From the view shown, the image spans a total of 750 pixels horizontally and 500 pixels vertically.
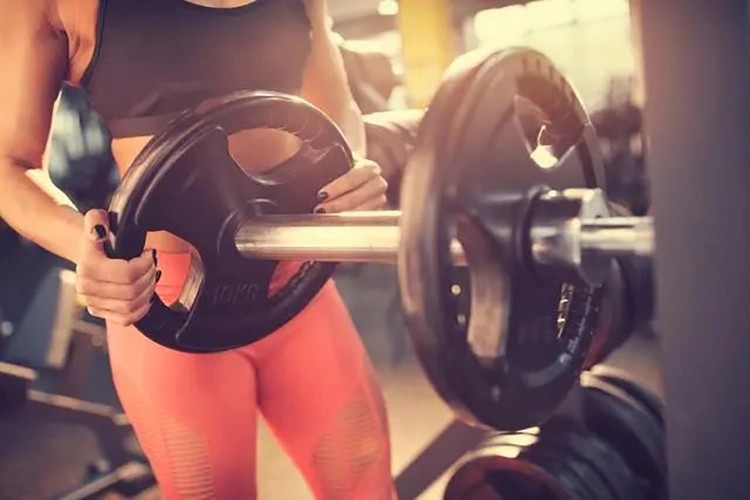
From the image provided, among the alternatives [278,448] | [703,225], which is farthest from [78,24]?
[278,448]

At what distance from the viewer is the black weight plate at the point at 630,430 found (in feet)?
4.55

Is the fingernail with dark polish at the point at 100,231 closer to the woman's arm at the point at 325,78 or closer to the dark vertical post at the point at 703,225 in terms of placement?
the woman's arm at the point at 325,78

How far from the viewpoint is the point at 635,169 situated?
3.96m

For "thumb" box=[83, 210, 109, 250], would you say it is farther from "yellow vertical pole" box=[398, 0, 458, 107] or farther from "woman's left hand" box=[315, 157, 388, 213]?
"yellow vertical pole" box=[398, 0, 458, 107]

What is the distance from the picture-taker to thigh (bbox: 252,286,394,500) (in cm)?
101

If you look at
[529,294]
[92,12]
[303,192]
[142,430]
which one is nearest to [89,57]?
[92,12]

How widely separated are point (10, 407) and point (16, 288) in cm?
188

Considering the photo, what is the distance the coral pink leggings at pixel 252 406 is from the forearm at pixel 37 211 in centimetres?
11

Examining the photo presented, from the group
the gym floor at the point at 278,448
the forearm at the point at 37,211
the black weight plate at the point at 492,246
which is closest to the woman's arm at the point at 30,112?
the forearm at the point at 37,211

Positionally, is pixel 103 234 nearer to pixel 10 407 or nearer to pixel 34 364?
pixel 10 407

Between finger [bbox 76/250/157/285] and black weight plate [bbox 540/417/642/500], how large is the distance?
25.3 inches

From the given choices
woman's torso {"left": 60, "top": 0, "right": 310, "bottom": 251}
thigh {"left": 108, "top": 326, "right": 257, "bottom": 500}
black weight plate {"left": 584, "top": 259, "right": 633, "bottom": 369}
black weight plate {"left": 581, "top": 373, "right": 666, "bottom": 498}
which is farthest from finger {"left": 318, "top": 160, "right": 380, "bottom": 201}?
black weight plate {"left": 581, "top": 373, "right": 666, "bottom": 498}

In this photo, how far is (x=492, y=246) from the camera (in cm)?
71

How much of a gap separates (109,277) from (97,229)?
5cm
